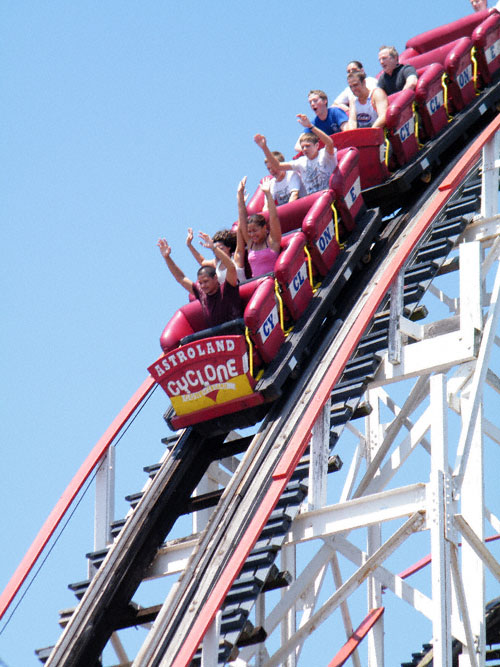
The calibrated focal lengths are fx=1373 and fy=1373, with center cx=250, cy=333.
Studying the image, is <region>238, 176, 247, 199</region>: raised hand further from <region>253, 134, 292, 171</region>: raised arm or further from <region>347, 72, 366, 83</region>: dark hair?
<region>347, 72, 366, 83</region>: dark hair

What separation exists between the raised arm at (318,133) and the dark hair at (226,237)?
0.98 meters

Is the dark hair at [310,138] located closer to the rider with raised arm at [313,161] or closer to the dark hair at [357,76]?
the rider with raised arm at [313,161]

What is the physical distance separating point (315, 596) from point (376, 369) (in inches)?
62.9

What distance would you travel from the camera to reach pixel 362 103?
1182 cm

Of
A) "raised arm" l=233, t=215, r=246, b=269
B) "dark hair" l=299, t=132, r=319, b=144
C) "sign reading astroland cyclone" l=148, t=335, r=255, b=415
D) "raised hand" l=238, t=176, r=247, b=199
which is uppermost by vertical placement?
"dark hair" l=299, t=132, r=319, b=144

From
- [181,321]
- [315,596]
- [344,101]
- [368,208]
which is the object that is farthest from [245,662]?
[344,101]

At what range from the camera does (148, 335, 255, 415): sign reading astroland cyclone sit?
28.0ft

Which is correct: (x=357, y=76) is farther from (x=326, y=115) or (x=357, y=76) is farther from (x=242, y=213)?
(x=242, y=213)

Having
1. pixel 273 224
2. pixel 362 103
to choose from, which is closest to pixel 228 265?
pixel 273 224

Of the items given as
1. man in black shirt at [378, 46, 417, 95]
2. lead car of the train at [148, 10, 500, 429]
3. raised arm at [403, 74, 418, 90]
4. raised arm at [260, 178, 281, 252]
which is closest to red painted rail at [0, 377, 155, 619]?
lead car of the train at [148, 10, 500, 429]

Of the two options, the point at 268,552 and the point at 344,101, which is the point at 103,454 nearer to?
the point at 268,552

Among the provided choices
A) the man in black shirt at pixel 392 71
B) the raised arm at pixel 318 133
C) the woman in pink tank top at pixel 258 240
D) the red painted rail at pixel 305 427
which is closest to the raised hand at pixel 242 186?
the woman in pink tank top at pixel 258 240

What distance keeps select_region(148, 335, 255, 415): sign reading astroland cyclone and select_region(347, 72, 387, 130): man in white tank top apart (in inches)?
144

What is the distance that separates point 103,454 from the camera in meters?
8.91
